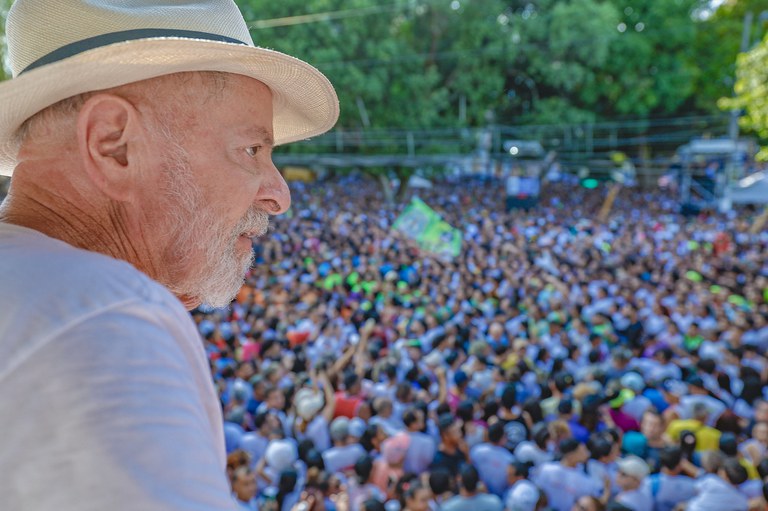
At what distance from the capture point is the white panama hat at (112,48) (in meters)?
0.71

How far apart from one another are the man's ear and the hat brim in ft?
0.10

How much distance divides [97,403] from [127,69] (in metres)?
0.43

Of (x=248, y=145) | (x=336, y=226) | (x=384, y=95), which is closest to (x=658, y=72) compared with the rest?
(x=384, y=95)

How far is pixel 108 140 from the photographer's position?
2.44 ft

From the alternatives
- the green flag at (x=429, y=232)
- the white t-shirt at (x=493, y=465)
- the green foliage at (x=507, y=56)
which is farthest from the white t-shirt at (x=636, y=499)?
the green foliage at (x=507, y=56)

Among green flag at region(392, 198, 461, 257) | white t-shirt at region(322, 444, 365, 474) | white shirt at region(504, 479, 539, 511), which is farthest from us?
green flag at region(392, 198, 461, 257)

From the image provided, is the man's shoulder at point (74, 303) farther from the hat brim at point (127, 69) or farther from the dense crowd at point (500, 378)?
the dense crowd at point (500, 378)

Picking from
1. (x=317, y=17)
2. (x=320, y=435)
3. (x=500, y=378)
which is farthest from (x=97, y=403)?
(x=317, y=17)

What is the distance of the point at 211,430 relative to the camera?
0.54 meters

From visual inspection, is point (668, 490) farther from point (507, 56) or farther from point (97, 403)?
point (507, 56)

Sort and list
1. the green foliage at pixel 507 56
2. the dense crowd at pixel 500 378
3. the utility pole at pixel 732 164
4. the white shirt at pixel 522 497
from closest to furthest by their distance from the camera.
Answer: the white shirt at pixel 522 497, the dense crowd at pixel 500 378, the green foliage at pixel 507 56, the utility pole at pixel 732 164

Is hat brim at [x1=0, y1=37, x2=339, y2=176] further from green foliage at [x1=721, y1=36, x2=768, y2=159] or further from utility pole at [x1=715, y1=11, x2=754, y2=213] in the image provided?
utility pole at [x1=715, y1=11, x2=754, y2=213]

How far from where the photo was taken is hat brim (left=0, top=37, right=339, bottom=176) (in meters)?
0.70

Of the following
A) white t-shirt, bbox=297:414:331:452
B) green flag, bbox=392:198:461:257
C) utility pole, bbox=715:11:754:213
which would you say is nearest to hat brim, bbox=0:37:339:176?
white t-shirt, bbox=297:414:331:452
